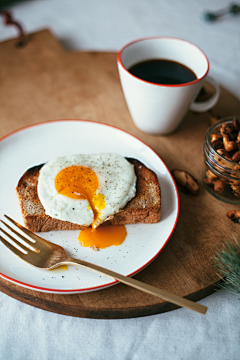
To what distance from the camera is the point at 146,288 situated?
1.24m

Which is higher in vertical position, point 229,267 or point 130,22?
point 130,22

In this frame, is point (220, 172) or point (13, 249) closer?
point (13, 249)

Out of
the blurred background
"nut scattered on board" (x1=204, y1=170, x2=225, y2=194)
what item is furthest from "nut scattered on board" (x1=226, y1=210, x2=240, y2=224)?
the blurred background

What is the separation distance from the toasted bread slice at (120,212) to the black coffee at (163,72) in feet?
2.16

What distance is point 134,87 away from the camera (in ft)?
6.15

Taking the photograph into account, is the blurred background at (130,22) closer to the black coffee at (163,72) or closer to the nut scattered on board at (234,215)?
the black coffee at (163,72)

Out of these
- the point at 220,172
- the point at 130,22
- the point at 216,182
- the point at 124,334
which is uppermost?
the point at 130,22

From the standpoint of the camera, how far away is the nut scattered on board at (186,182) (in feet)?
5.78

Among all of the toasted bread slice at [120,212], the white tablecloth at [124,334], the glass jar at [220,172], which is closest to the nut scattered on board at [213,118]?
the glass jar at [220,172]

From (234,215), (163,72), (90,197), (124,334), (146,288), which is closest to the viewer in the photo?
(146,288)

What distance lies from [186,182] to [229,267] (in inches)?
21.1

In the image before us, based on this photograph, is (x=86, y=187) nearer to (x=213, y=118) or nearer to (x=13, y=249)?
(x=13, y=249)

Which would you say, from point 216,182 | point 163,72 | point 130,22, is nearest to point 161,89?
point 163,72

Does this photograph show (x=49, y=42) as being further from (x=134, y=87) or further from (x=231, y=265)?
(x=231, y=265)
